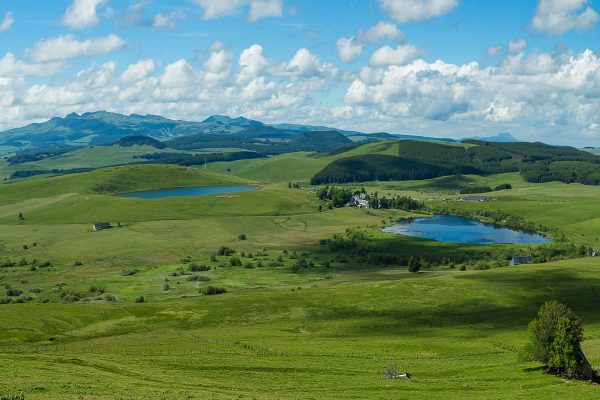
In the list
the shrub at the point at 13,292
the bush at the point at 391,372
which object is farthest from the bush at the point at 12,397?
the shrub at the point at 13,292

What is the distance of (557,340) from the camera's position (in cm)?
7425

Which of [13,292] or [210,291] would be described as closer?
[210,291]

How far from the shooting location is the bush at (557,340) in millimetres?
72750

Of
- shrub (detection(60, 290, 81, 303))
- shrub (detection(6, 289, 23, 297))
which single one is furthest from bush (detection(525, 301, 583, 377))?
shrub (detection(6, 289, 23, 297))

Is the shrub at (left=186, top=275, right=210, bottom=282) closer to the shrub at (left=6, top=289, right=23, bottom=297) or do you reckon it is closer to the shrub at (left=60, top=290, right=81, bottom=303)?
the shrub at (left=60, top=290, right=81, bottom=303)

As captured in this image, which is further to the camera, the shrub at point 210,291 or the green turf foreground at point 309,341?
the shrub at point 210,291

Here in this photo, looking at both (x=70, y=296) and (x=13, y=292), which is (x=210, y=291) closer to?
(x=70, y=296)

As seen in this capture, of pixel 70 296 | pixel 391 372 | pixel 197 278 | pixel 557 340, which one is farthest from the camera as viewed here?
pixel 197 278

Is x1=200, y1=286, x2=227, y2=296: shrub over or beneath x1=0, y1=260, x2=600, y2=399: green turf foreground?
beneath

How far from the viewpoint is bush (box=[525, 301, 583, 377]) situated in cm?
7275

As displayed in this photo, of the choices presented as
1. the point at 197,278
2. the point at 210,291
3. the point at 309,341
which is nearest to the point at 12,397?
the point at 309,341

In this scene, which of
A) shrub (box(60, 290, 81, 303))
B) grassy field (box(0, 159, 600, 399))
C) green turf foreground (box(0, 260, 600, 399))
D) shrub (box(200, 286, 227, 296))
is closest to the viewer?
green turf foreground (box(0, 260, 600, 399))

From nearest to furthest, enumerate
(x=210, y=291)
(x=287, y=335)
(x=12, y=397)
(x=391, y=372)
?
1. (x=12, y=397)
2. (x=391, y=372)
3. (x=287, y=335)
4. (x=210, y=291)

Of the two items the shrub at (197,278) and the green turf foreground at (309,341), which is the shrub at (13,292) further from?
the shrub at (197,278)
